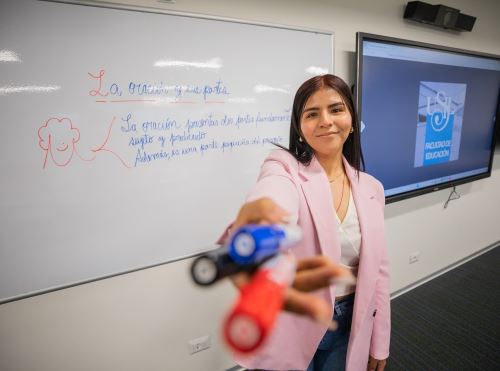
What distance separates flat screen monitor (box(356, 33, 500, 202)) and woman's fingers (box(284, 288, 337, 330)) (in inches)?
65.8

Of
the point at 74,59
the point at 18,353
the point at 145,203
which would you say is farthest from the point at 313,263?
the point at 18,353

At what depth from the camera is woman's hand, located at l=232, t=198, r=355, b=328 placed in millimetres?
346

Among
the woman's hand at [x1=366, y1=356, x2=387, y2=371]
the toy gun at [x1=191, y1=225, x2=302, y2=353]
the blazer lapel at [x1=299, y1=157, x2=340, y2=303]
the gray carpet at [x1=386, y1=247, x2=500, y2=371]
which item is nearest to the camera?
the toy gun at [x1=191, y1=225, x2=302, y2=353]

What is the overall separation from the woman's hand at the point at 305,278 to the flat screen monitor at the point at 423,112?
1.56 meters

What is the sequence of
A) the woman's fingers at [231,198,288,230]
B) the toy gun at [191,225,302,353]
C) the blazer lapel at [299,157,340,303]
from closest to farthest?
1. the toy gun at [191,225,302,353]
2. the woman's fingers at [231,198,288,230]
3. the blazer lapel at [299,157,340,303]

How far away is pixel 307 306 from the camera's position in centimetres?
34

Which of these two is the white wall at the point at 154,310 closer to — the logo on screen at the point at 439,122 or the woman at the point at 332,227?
the logo on screen at the point at 439,122

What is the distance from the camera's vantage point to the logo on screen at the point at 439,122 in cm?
218

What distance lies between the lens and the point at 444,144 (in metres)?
2.38

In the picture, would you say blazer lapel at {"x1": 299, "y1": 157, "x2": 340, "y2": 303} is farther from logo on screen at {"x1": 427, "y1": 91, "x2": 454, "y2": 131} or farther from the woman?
logo on screen at {"x1": 427, "y1": 91, "x2": 454, "y2": 131}

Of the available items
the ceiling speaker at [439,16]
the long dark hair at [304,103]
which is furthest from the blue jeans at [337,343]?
the ceiling speaker at [439,16]

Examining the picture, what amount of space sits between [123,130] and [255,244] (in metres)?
1.09

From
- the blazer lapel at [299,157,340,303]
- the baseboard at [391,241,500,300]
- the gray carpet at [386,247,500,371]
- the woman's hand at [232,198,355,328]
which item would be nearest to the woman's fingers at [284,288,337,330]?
the woman's hand at [232,198,355,328]

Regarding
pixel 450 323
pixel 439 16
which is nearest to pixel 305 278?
pixel 450 323
